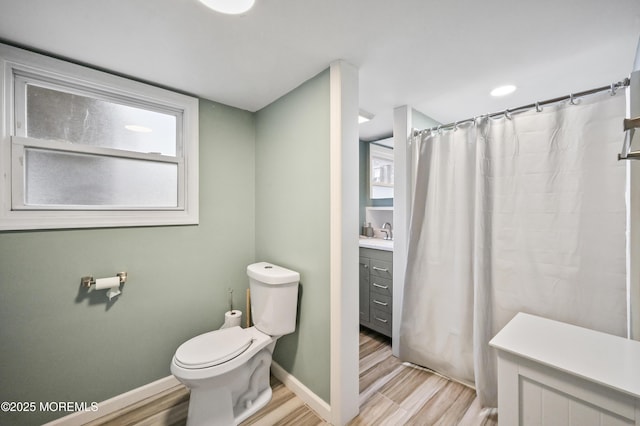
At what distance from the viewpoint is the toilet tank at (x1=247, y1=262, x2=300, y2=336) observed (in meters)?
1.63

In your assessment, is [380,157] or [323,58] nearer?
[323,58]

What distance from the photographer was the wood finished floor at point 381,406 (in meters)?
1.49

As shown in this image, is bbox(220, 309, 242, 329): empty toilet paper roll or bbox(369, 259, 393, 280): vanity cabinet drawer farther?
bbox(369, 259, 393, 280): vanity cabinet drawer

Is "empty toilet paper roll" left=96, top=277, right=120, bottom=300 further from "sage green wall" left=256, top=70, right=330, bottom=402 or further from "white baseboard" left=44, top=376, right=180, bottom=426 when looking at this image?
"sage green wall" left=256, top=70, right=330, bottom=402

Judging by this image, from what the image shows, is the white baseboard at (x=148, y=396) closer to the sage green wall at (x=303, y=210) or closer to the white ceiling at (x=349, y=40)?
the sage green wall at (x=303, y=210)

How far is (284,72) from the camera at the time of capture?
1.55 m

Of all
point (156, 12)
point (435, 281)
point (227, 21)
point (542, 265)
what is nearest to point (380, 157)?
point (435, 281)

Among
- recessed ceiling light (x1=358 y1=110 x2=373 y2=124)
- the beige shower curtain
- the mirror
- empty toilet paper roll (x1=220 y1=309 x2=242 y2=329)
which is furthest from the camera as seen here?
the mirror

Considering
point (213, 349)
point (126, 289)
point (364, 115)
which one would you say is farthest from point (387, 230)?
point (126, 289)

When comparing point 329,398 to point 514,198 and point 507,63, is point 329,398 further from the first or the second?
point 507,63

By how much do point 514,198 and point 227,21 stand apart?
6.20 ft

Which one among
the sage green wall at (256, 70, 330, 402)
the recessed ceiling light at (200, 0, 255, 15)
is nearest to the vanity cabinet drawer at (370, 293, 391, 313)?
the sage green wall at (256, 70, 330, 402)

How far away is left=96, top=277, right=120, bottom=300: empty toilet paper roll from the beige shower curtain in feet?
6.72

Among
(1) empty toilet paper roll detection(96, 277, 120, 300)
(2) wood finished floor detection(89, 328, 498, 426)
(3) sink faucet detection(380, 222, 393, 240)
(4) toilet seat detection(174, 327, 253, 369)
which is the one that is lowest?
(2) wood finished floor detection(89, 328, 498, 426)
